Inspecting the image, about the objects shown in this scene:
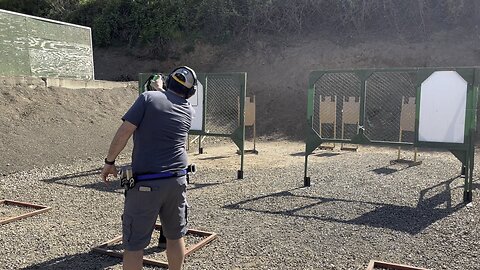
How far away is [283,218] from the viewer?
4625 millimetres

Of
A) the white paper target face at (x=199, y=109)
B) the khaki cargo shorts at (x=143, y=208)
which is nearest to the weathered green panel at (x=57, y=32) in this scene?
the white paper target face at (x=199, y=109)

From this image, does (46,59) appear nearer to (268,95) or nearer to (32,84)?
(32,84)

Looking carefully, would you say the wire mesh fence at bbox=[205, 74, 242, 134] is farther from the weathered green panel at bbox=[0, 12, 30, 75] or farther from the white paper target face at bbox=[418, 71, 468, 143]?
the white paper target face at bbox=[418, 71, 468, 143]

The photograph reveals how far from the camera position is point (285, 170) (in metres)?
7.37

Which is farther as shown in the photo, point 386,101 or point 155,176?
point 386,101

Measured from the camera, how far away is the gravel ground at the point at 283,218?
3494 millimetres

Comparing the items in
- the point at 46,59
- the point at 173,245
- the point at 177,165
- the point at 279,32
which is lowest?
the point at 173,245

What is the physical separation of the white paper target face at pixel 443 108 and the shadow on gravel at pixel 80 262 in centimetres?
414

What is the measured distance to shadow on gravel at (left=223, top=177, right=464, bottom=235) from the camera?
4.48 metres

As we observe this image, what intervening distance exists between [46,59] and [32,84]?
1.11 meters

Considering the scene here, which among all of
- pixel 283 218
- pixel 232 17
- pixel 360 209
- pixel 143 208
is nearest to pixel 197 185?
pixel 283 218

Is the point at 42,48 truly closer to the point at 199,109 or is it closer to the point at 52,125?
the point at 52,125

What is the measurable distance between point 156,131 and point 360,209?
10.7 ft

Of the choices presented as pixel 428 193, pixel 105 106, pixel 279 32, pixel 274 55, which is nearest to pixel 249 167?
pixel 428 193
